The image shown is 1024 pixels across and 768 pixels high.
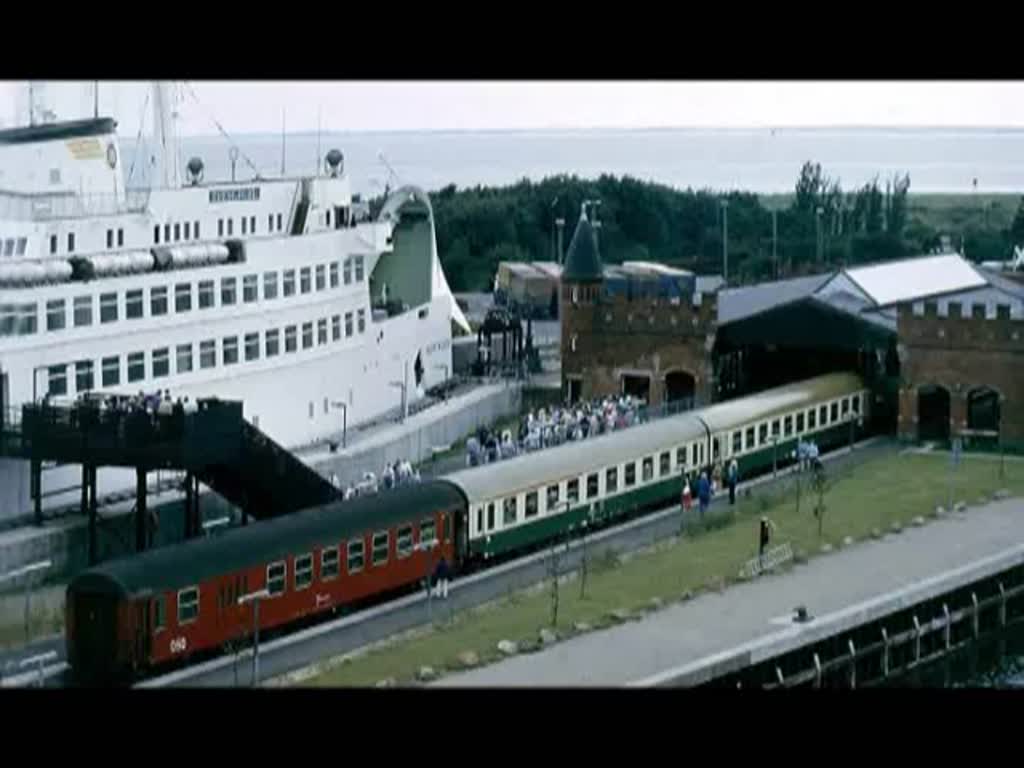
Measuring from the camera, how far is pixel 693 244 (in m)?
62.9

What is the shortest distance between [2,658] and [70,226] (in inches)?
302

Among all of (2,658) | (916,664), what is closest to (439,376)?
(916,664)

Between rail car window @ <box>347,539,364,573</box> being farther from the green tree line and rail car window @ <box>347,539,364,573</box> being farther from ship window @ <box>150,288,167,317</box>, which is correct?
the green tree line

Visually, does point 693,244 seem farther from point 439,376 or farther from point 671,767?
point 671,767

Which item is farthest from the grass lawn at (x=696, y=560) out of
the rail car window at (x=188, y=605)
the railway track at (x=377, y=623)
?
the rail car window at (x=188, y=605)

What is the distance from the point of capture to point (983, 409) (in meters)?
27.8

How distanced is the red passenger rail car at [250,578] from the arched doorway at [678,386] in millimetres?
11667

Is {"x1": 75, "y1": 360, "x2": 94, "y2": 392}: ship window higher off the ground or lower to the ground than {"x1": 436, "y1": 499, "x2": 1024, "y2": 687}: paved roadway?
higher

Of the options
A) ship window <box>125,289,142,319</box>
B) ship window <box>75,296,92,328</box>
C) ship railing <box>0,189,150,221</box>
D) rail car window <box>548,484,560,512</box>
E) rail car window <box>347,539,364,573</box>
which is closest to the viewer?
rail car window <box>347,539,364,573</box>

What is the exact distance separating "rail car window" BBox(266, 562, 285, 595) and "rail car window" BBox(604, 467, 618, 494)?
6.08 m

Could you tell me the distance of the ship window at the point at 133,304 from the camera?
66.6ft

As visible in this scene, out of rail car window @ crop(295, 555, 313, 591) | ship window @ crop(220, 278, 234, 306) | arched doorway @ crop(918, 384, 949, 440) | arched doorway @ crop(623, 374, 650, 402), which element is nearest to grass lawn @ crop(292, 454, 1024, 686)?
rail car window @ crop(295, 555, 313, 591)

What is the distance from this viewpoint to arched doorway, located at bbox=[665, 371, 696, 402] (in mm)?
28594
